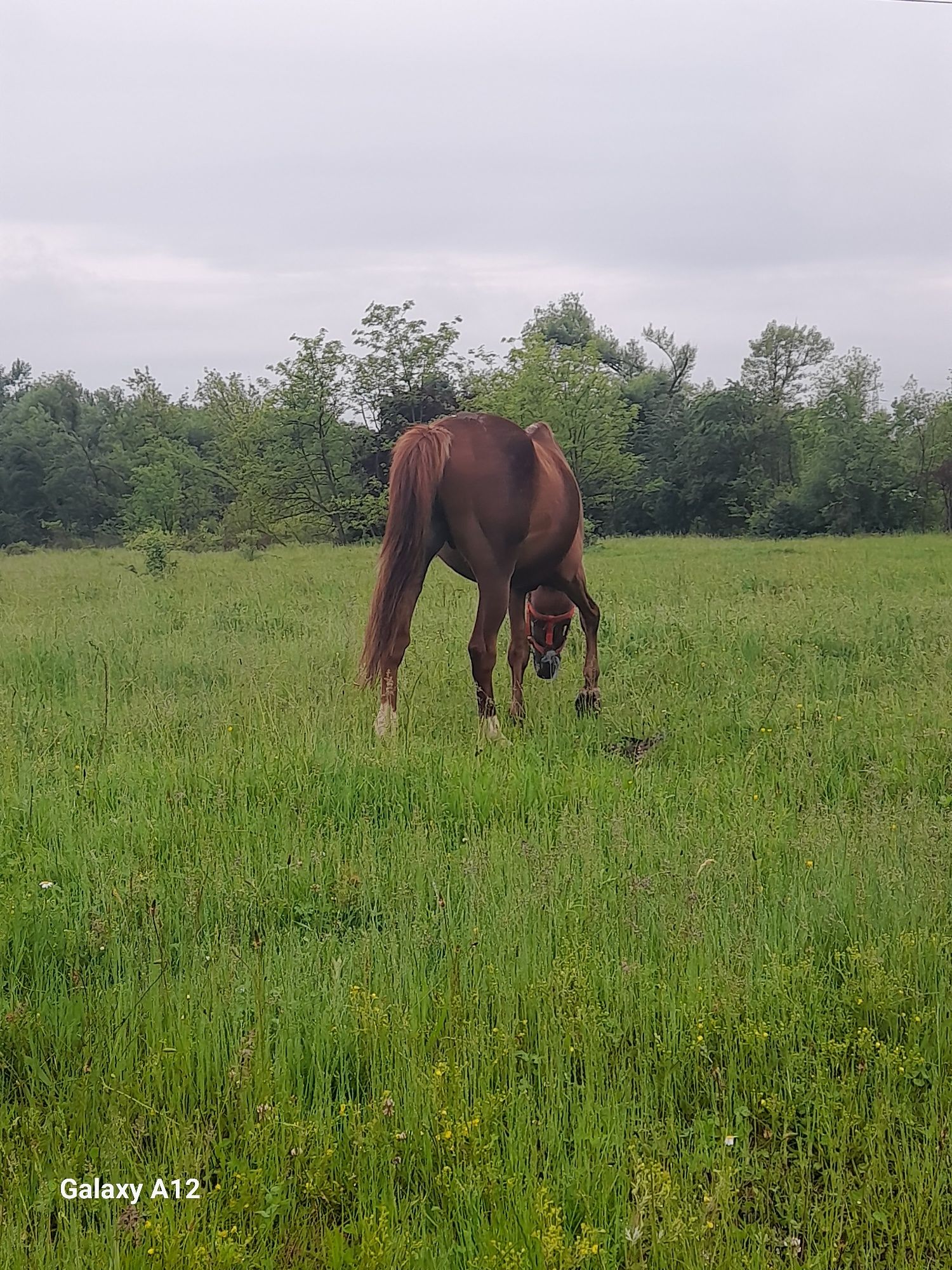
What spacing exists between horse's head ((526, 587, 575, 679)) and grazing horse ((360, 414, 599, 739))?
32.4 inches

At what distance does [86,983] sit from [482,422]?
433 cm

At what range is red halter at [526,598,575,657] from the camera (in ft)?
23.9

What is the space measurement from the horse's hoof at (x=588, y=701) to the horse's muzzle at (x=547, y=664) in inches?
29.3

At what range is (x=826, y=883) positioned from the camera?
11.4 ft

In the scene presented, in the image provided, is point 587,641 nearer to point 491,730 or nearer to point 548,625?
point 548,625

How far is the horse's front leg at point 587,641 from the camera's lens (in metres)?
6.49

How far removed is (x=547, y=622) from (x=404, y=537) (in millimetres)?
1821

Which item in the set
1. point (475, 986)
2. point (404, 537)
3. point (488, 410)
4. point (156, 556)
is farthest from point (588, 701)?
point (488, 410)

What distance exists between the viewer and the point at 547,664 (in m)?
7.27

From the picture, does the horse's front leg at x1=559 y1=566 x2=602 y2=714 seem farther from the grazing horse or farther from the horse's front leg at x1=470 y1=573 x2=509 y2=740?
the horse's front leg at x1=470 y1=573 x2=509 y2=740

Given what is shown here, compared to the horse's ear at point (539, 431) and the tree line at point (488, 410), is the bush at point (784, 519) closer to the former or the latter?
Answer: the tree line at point (488, 410)

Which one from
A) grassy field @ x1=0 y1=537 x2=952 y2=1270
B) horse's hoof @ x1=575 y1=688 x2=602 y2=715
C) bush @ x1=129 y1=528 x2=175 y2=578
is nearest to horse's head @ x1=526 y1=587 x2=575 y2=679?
horse's hoof @ x1=575 y1=688 x2=602 y2=715

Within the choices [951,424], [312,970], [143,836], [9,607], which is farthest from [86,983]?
[951,424]

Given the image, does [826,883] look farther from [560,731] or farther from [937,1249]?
[560,731]
